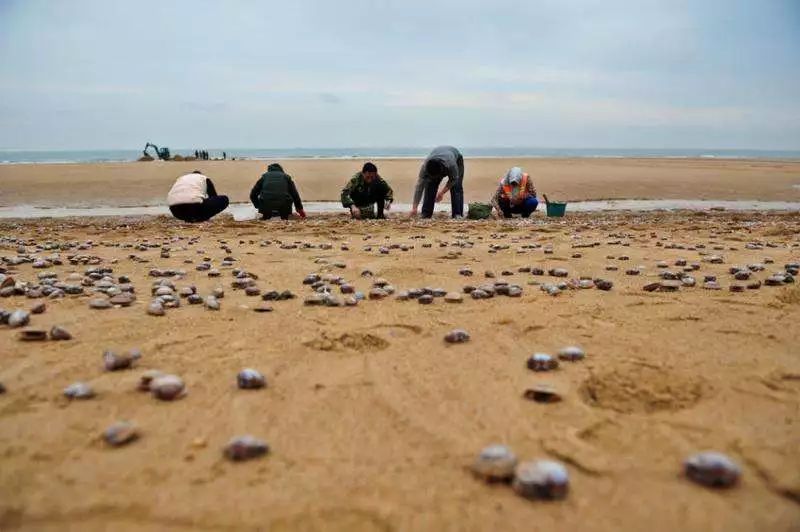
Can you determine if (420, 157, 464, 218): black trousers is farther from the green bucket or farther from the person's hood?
the green bucket

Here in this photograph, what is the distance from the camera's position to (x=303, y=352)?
3221 mm

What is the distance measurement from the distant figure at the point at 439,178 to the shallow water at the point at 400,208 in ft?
4.97

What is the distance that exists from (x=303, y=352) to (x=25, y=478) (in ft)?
4.85

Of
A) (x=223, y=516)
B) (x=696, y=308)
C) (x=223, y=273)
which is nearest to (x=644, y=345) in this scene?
(x=696, y=308)

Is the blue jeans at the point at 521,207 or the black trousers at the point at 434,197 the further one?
the black trousers at the point at 434,197

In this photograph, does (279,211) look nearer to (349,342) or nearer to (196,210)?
(196,210)

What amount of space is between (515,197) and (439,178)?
5.25 ft

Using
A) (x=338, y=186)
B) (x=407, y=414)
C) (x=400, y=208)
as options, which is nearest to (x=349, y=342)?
(x=407, y=414)

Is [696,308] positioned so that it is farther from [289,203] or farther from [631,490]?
[289,203]

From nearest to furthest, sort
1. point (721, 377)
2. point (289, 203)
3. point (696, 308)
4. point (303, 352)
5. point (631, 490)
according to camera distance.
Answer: point (631, 490), point (721, 377), point (303, 352), point (696, 308), point (289, 203)

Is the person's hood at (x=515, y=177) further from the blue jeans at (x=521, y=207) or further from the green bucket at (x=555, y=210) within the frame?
the green bucket at (x=555, y=210)

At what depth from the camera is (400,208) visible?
47.7 feet

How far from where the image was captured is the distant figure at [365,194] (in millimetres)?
11891

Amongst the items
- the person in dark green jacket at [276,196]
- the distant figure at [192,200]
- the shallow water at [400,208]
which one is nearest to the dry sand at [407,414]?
the distant figure at [192,200]
